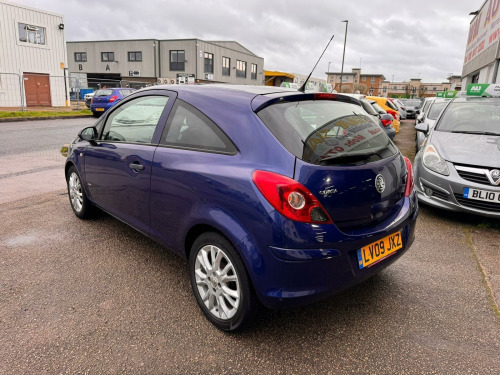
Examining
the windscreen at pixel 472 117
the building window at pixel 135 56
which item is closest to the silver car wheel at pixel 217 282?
the windscreen at pixel 472 117

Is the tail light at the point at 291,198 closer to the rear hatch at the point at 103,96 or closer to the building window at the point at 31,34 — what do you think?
the rear hatch at the point at 103,96

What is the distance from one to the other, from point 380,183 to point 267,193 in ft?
2.68

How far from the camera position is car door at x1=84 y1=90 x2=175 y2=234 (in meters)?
2.98

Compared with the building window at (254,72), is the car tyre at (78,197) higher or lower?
lower

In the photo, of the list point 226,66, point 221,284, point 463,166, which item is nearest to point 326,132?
point 221,284

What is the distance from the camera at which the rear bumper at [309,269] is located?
2.09m

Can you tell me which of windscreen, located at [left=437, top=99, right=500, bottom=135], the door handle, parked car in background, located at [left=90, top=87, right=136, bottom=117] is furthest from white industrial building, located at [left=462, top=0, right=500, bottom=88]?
the door handle

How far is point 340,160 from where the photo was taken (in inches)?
89.4

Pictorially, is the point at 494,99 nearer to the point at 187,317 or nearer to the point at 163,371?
the point at 187,317

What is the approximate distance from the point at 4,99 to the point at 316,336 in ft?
82.4

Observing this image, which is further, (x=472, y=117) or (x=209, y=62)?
(x=209, y=62)

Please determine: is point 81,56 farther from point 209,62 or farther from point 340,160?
point 340,160

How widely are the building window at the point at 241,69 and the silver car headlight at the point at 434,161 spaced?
170 ft

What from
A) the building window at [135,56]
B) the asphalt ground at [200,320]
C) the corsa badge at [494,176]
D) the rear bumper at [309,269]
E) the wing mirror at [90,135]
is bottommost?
the asphalt ground at [200,320]
